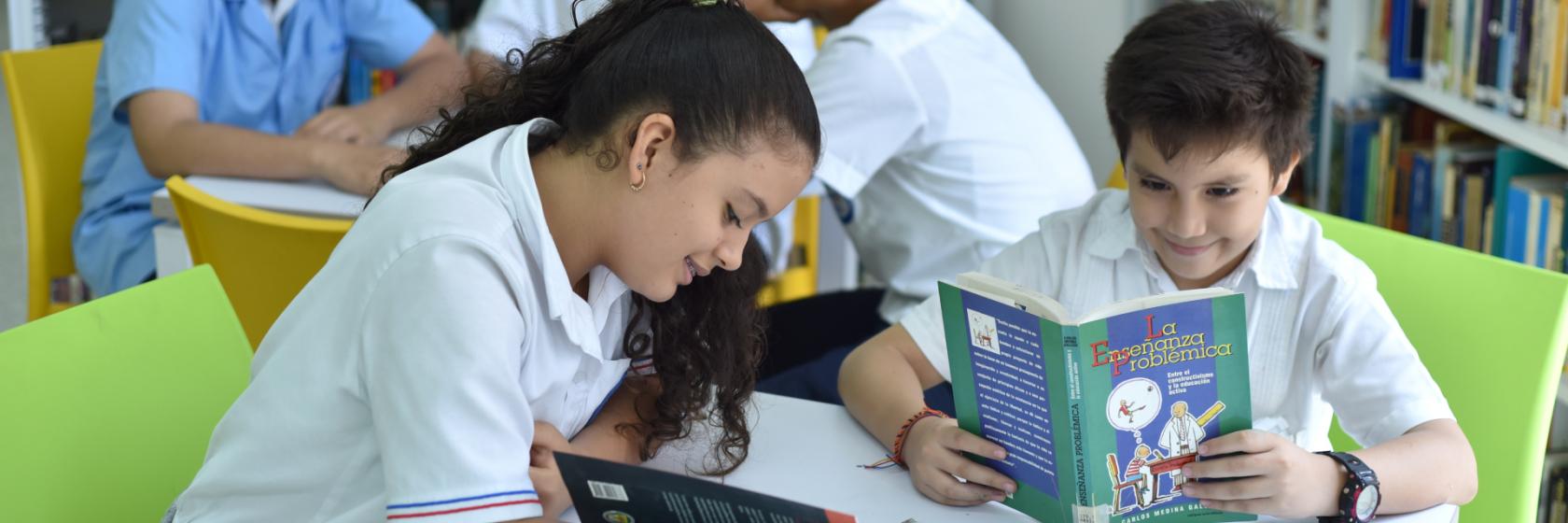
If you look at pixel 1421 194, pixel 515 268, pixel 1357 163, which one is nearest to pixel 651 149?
pixel 515 268

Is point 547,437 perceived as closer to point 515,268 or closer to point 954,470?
point 515,268

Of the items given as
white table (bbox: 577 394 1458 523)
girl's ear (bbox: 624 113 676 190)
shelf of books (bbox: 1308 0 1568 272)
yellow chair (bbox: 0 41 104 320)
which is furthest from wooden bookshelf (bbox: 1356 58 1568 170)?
yellow chair (bbox: 0 41 104 320)

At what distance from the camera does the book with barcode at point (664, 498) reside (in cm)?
91

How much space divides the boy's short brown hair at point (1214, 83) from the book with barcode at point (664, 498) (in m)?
0.66

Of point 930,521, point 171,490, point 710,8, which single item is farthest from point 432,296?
point 171,490

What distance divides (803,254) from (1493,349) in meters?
1.81

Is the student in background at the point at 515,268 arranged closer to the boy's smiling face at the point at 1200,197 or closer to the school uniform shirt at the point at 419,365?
the school uniform shirt at the point at 419,365

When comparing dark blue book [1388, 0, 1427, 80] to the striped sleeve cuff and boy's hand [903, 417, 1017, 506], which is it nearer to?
boy's hand [903, 417, 1017, 506]

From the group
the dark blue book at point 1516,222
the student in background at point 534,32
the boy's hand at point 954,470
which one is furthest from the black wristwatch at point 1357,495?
the student in background at point 534,32

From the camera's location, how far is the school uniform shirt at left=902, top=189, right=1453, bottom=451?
1274 millimetres

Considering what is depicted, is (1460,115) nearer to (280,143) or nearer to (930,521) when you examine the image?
(930,521)

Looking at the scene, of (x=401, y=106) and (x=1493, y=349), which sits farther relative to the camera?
(x=401, y=106)

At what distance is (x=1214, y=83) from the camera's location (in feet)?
4.46

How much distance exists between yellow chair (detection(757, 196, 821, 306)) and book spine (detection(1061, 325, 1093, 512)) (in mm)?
1906
